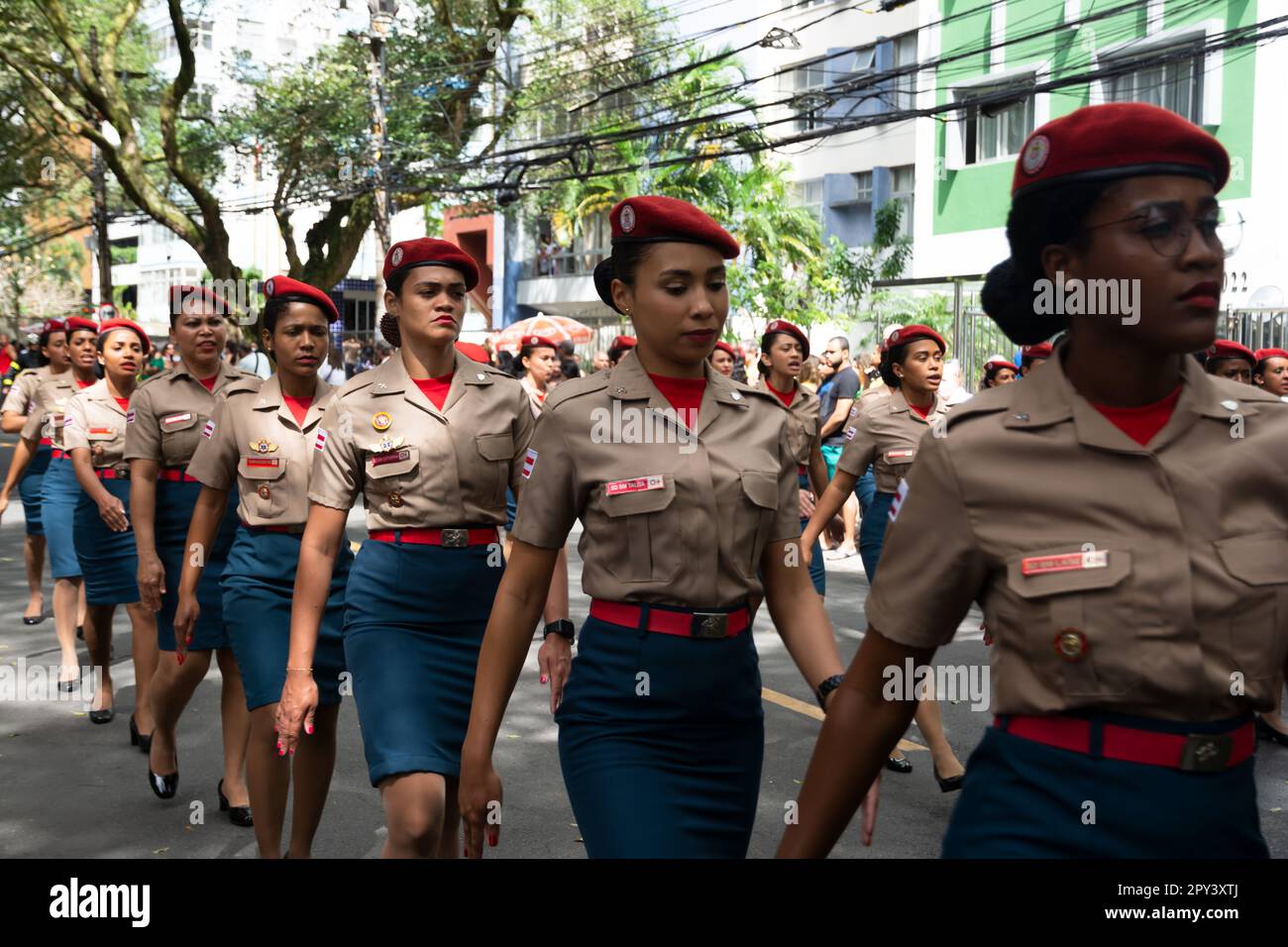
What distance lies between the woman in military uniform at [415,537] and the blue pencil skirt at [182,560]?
68.7 inches

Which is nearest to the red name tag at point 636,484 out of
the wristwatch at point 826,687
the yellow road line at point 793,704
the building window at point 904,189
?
the wristwatch at point 826,687

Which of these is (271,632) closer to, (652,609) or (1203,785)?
(652,609)

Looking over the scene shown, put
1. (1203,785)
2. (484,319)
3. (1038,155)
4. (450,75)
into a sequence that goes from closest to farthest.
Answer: (1203,785) → (1038,155) → (450,75) → (484,319)

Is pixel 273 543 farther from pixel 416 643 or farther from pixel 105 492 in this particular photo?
pixel 105 492

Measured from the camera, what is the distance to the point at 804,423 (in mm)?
8359

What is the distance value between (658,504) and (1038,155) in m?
1.39

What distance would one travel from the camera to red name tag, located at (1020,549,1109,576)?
2111 mm

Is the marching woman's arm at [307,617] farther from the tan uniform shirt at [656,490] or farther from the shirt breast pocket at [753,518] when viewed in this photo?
the shirt breast pocket at [753,518]

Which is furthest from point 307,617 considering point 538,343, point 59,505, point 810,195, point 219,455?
point 810,195

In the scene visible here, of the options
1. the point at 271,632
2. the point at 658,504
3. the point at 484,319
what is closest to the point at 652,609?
the point at 658,504

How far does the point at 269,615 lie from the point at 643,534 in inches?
88.5

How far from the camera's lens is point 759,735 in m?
3.42

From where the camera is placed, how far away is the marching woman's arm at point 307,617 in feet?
13.8
